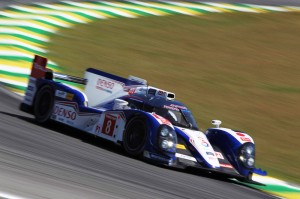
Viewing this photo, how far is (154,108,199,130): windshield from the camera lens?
9.94m

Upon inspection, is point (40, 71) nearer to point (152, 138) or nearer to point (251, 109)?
point (152, 138)

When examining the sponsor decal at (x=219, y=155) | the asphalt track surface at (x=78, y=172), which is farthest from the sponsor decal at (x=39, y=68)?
the sponsor decal at (x=219, y=155)

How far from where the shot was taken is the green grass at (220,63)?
542 inches

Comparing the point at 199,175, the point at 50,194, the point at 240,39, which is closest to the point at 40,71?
the point at 199,175

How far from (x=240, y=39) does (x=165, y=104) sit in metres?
11.6

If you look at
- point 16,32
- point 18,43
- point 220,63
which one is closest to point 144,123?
point 18,43

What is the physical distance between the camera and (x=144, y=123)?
370 inches

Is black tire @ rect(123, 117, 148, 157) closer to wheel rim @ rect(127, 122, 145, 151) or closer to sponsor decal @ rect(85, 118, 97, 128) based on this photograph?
wheel rim @ rect(127, 122, 145, 151)

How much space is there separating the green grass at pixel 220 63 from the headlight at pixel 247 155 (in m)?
0.90

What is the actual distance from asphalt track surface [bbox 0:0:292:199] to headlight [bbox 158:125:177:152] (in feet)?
0.94

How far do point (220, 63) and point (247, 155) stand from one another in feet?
28.6

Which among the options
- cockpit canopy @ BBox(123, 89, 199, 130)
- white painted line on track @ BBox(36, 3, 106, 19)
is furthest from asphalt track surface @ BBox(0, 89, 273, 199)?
→ white painted line on track @ BBox(36, 3, 106, 19)

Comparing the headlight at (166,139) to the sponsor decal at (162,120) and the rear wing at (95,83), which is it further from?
the rear wing at (95,83)

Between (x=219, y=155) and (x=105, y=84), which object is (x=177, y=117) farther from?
(x=105, y=84)
